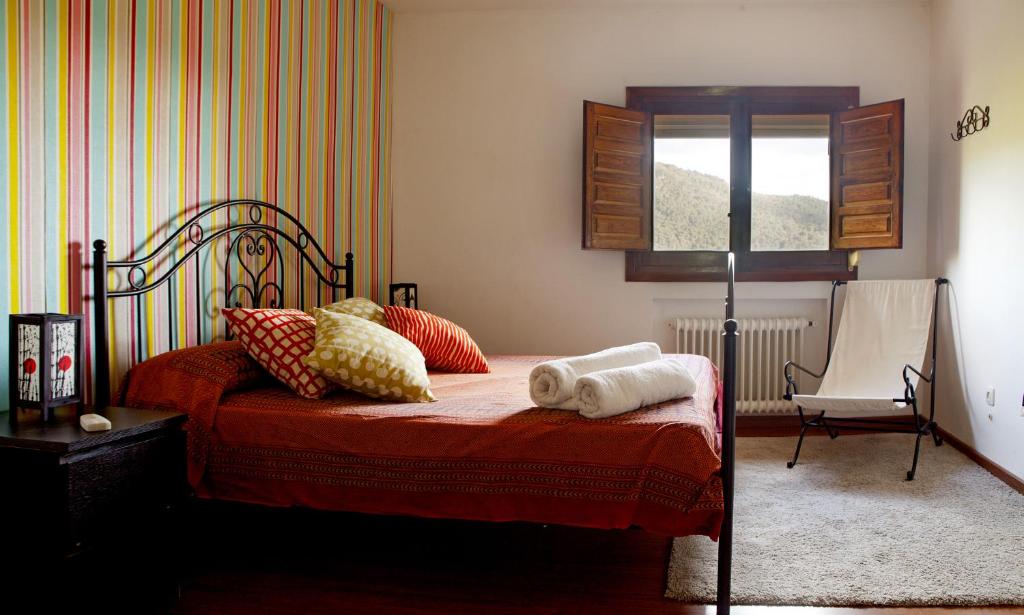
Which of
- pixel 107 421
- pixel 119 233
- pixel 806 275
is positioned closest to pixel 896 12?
pixel 806 275

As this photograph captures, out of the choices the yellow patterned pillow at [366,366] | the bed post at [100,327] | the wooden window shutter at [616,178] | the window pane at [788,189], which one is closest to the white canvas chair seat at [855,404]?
the window pane at [788,189]

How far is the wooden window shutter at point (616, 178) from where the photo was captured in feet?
14.9

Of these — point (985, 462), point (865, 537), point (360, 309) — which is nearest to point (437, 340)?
point (360, 309)

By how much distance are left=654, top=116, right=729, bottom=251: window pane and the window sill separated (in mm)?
92

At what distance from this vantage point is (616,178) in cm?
462

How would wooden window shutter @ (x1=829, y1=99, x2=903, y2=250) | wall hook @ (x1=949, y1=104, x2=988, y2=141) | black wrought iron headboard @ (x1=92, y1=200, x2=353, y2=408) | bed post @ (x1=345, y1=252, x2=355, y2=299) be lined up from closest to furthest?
black wrought iron headboard @ (x1=92, y1=200, x2=353, y2=408) → wall hook @ (x1=949, y1=104, x2=988, y2=141) → bed post @ (x1=345, y1=252, x2=355, y2=299) → wooden window shutter @ (x1=829, y1=99, x2=903, y2=250)

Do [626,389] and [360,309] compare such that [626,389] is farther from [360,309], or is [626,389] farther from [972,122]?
[972,122]

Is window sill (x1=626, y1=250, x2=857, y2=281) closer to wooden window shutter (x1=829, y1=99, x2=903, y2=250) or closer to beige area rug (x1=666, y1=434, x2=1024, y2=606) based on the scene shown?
wooden window shutter (x1=829, y1=99, x2=903, y2=250)

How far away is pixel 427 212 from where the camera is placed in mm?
4926

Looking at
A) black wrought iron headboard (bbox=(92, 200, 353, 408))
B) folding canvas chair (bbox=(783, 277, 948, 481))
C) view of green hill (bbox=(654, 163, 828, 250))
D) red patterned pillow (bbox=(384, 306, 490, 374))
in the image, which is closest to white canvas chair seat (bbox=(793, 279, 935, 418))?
folding canvas chair (bbox=(783, 277, 948, 481))

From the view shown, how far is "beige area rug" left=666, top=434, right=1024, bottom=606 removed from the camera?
7.70 ft

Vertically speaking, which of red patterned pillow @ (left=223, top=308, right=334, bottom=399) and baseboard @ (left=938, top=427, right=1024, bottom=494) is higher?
→ red patterned pillow @ (left=223, top=308, right=334, bottom=399)

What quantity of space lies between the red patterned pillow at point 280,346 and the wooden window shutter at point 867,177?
10.9 ft

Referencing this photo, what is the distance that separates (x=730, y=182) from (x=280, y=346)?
313 cm
